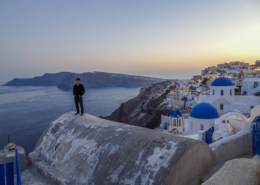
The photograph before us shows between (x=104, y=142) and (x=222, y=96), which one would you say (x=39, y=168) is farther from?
(x=222, y=96)

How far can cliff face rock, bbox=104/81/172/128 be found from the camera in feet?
124

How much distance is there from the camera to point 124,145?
3461 mm

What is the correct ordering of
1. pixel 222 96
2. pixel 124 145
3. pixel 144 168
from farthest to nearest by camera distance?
pixel 222 96 < pixel 124 145 < pixel 144 168

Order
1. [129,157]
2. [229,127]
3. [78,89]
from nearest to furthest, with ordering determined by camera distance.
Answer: [129,157], [78,89], [229,127]

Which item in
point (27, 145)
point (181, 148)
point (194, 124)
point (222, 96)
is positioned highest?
point (181, 148)

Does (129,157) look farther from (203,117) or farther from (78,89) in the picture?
(203,117)

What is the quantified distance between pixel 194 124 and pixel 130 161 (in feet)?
46.3

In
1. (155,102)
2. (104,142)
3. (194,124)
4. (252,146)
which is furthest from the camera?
(155,102)

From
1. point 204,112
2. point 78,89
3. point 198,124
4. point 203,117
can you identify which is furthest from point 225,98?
point 78,89

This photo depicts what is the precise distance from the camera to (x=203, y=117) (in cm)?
1555

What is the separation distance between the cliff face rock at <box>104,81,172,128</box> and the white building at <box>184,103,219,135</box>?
1848 cm

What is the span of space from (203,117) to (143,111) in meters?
35.7

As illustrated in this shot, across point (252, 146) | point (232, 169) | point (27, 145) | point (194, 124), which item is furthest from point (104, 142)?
point (27, 145)

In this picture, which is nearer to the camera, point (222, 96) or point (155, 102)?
point (222, 96)
